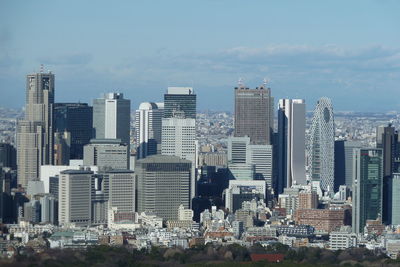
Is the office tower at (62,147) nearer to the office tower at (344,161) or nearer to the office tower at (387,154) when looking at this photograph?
the office tower at (344,161)

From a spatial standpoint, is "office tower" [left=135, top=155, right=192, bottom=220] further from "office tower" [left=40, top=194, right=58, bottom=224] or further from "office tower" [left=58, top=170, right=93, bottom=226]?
"office tower" [left=40, top=194, right=58, bottom=224]

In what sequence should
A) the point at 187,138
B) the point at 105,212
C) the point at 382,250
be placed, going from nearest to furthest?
the point at 382,250
the point at 105,212
the point at 187,138

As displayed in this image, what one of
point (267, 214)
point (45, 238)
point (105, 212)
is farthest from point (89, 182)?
point (45, 238)

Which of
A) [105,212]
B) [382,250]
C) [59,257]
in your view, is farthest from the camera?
[105,212]

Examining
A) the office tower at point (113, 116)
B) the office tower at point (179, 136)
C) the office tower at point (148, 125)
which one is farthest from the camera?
the office tower at point (148, 125)

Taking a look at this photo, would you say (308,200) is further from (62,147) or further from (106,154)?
(62,147)

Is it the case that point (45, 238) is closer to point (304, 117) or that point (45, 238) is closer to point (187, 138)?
point (187, 138)

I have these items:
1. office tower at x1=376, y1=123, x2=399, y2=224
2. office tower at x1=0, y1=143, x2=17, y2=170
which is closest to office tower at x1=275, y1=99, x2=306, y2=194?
office tower at x1=376, y1=123, x2=399, y2=224

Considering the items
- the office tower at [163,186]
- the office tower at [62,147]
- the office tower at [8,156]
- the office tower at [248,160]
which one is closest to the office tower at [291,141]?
the office tower at [248,160]
